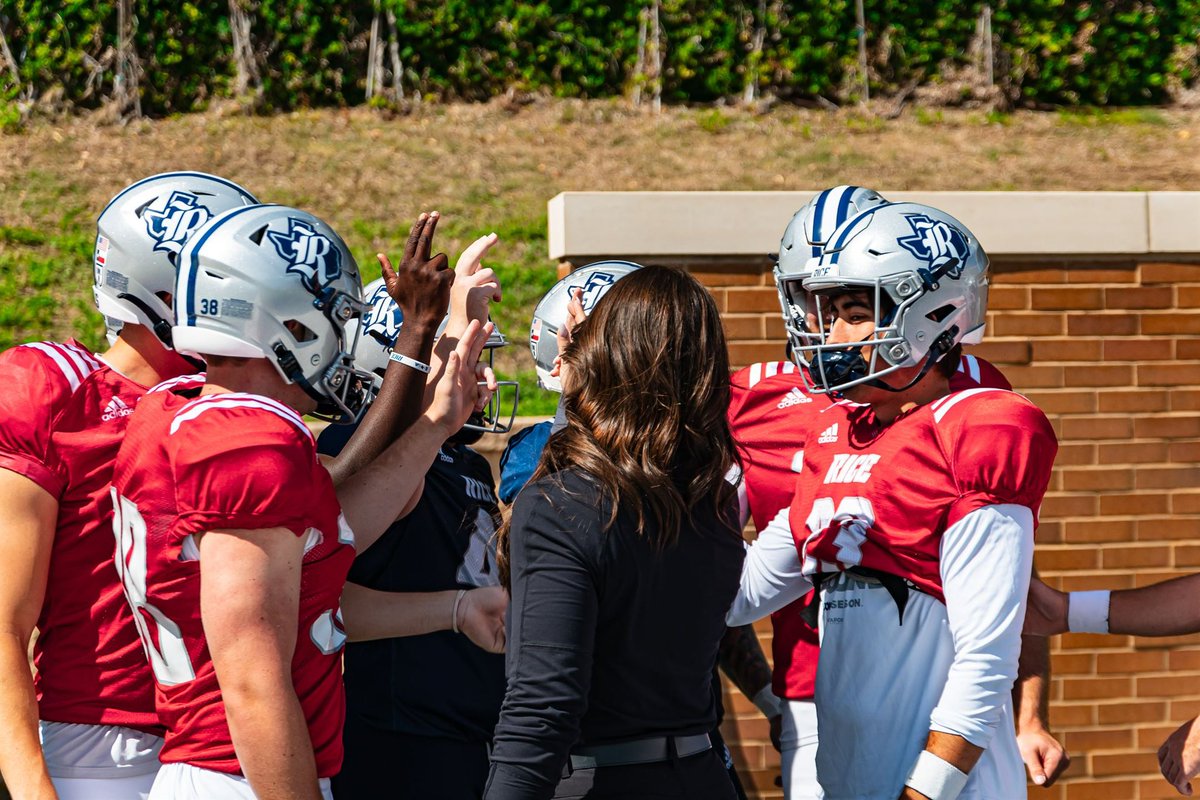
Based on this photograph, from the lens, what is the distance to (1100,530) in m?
4.98

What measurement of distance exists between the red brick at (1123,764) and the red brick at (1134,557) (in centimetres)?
75

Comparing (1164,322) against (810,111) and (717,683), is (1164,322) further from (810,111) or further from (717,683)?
(810,111)

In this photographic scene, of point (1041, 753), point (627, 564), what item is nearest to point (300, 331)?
point (627, 564)

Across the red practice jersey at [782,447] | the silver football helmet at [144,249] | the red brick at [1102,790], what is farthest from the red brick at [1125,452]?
the silver football helmet at [144,249]

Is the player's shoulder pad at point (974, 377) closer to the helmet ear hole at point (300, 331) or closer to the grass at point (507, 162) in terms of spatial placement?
the helmet ear hole at point (300, 331)

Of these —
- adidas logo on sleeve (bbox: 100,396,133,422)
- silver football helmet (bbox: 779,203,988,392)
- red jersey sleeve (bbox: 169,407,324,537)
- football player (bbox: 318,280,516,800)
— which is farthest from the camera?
football player (bbox: 318,280,516,800)

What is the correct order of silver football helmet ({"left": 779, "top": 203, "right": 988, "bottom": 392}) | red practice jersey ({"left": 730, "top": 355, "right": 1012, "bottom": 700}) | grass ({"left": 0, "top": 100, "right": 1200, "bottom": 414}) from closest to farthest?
silver football helmet ({"left": 779, "top": 203, "right": 988, "bottom": 392}) → red practice jersey ({"left": 730, "top": 355, "right": 1012, "bottom": 700}) → grass ({"left": 0, "top": 100, "right": 1200, "bottom": 414})

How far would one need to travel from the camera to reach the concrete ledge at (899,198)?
4.79m

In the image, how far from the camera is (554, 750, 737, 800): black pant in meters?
2.35

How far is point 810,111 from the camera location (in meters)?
12.6

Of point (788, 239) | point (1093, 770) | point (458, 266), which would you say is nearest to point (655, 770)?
point (458, 266)

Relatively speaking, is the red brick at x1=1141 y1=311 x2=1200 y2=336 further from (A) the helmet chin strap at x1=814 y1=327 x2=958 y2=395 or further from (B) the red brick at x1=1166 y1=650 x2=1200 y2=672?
(A) the helmet chin strap at x1=814 y1=327 x2=958 y2=395

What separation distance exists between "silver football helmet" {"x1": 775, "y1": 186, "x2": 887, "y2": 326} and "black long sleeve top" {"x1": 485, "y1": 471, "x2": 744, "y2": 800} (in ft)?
2.88

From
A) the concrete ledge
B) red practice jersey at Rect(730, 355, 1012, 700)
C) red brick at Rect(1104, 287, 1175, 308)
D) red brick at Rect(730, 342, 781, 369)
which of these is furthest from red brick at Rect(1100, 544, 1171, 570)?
red practice jersey at Rect(730, 355, 1012, 700)
